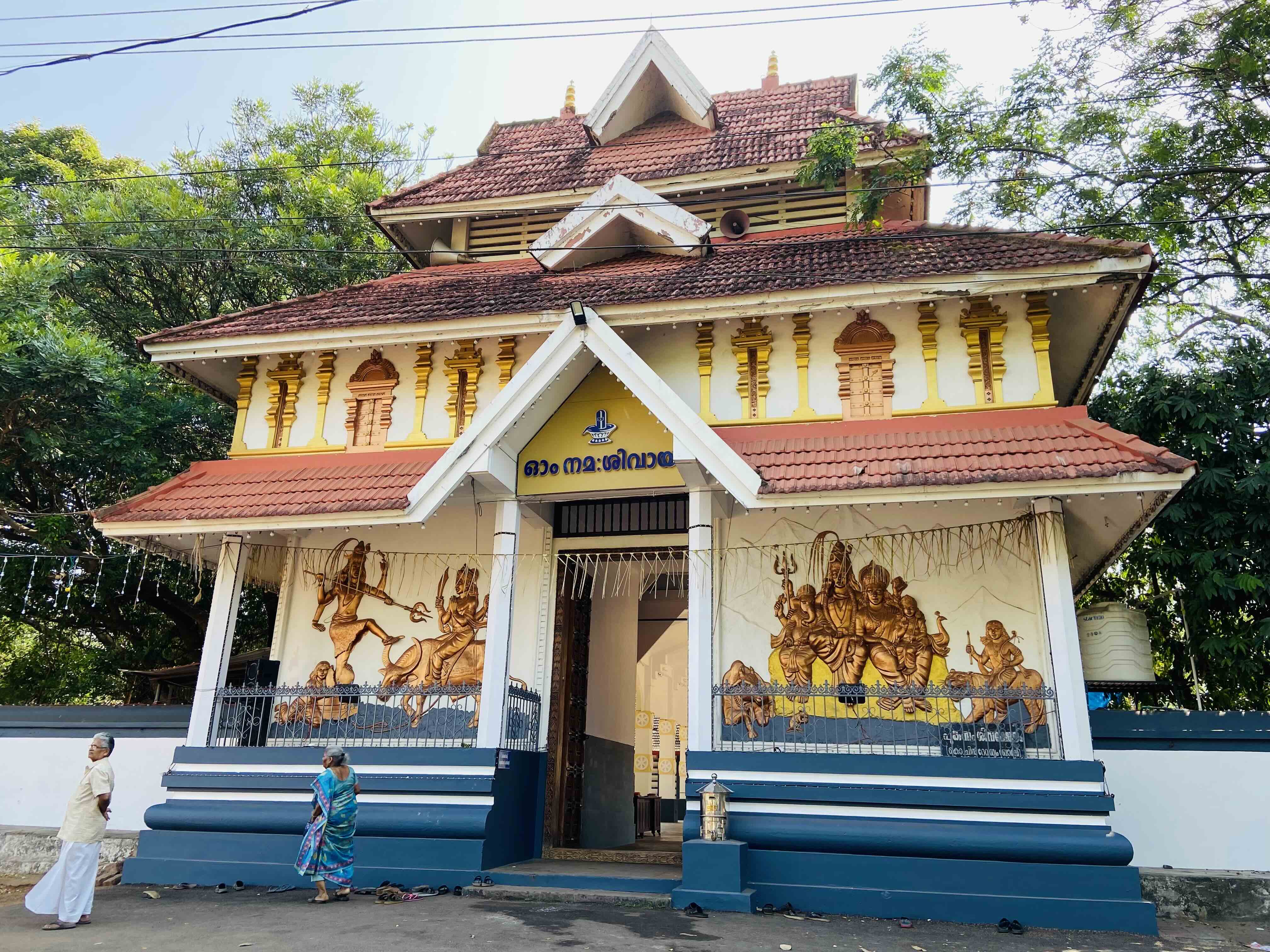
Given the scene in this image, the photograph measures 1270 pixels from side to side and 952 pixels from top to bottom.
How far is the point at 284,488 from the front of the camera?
10109mm

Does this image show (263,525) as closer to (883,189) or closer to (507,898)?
(507,898)

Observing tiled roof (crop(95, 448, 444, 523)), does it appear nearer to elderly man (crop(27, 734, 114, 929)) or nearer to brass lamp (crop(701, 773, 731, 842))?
elderly man (crop(27, 734, 114, 929))

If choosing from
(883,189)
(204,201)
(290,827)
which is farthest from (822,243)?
(204,201)

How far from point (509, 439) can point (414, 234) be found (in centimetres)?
604

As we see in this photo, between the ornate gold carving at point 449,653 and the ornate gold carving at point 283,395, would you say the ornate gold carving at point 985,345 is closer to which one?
the ornate gold carving at point 449,653

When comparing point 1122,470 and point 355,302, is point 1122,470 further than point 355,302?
No

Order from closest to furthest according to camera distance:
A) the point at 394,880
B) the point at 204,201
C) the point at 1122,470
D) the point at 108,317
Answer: the point at 1122,470
the point at 394,880
the point at 108,317
the point at 204,201

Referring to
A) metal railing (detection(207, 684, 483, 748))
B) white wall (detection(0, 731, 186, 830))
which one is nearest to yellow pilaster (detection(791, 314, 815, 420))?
metal railing (detection(207, 684, 483, 748))

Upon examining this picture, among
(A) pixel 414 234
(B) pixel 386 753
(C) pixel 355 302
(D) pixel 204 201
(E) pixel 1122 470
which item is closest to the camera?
(E) pixel 1122 470

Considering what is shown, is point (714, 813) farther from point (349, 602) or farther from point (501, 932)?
point (349, 602)

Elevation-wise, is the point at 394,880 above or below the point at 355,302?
below

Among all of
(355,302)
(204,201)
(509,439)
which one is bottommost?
(509,439)

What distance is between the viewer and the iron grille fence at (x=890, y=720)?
7980 mm

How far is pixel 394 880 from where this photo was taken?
27.6 ft
